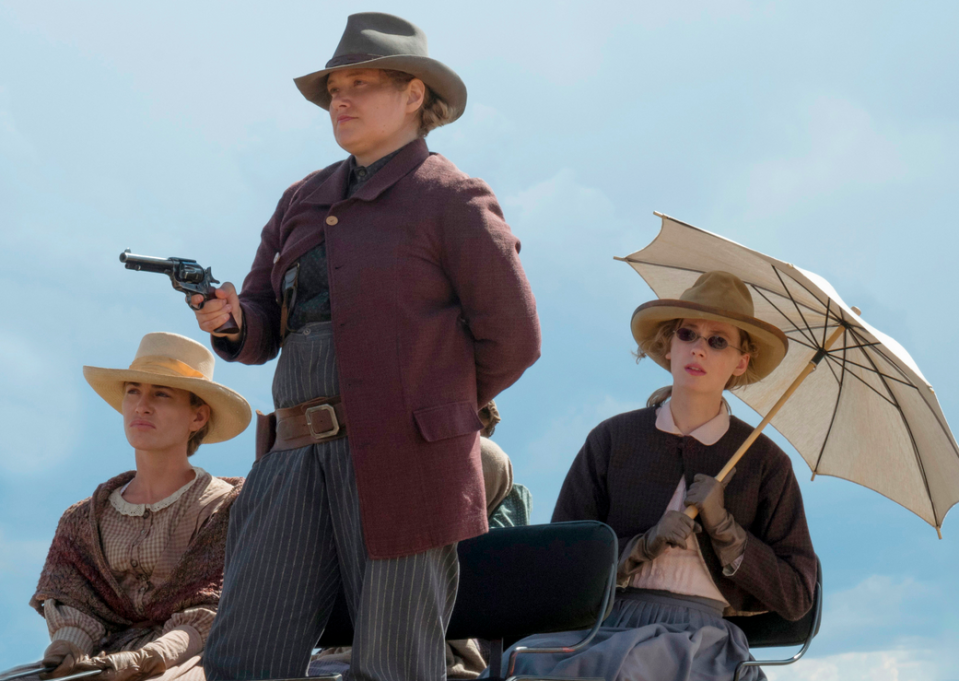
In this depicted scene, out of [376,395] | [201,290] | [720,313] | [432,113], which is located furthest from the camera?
[720,313]

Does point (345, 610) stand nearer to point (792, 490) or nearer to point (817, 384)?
point (792, 490)

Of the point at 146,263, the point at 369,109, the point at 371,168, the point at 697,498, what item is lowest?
the point at 697,498

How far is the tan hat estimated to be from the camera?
4645 mm

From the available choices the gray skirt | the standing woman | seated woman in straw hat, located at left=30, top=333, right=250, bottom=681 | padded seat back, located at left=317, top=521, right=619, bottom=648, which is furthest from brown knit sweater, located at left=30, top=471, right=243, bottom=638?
the standing woman

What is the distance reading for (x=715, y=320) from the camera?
4.03 meters

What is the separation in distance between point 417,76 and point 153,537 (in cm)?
228

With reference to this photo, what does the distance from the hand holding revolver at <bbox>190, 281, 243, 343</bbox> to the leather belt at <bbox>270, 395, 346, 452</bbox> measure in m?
0.28

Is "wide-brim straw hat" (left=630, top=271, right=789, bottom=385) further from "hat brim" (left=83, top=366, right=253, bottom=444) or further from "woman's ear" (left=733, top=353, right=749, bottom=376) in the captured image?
"hat brim" (left=83, top=366, right=253, bottom=444)

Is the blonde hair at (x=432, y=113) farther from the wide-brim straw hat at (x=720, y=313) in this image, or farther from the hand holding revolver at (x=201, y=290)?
the wide-brim straw hat at (x=720, y=313)

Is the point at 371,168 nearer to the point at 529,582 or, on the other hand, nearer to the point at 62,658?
the point at 529,582

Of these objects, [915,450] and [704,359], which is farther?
[915,450]

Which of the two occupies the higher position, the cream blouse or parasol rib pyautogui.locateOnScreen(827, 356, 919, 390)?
parasol rib pyautogui.locateOnScreen(827, 356, 919, 390)

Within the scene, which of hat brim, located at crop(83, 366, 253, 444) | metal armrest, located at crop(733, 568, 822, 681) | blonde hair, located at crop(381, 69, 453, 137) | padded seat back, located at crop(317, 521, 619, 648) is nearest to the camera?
blonde hair, located at crop(381, 69, 453, 137)

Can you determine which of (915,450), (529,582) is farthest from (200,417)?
(915,450)
